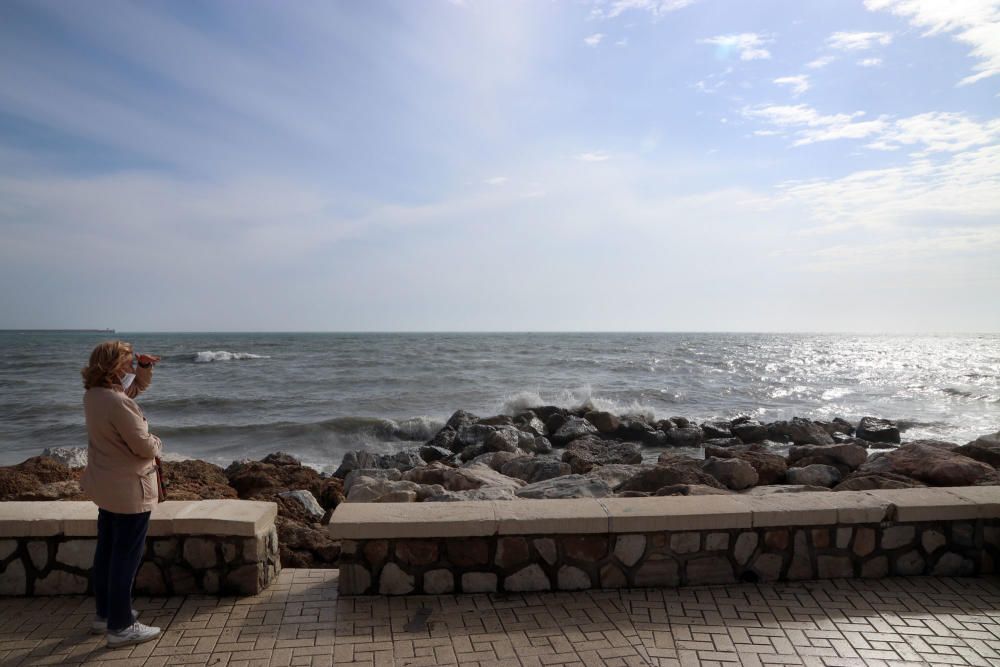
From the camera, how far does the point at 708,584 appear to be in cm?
466

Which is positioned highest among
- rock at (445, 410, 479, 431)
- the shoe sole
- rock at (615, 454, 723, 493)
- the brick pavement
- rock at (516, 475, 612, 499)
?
the shoe sole

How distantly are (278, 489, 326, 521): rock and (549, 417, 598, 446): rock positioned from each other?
935cm

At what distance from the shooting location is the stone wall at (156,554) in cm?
439

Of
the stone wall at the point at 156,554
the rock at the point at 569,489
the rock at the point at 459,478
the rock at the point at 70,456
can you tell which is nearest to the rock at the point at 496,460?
the rock at the point at 459,478

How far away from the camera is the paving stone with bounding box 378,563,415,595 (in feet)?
14.8

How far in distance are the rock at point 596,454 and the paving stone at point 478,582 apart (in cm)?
764

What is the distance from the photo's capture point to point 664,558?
461cm

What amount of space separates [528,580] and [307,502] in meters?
4.55

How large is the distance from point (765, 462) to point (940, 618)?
720cm

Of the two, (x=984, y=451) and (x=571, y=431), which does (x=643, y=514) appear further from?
(x=571, y=431)

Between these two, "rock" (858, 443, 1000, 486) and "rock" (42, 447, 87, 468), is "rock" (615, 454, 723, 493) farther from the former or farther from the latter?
"rock" (42, 447, 87, 468)

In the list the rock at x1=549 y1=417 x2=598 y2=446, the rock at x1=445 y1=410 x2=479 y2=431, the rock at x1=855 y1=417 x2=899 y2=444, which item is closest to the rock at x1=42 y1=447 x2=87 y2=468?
the rock at x1=445 y1=410 x2=479 y2=431

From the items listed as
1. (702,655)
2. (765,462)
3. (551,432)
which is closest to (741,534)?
(702,655)

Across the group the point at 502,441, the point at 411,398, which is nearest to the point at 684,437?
the point at 502,441
